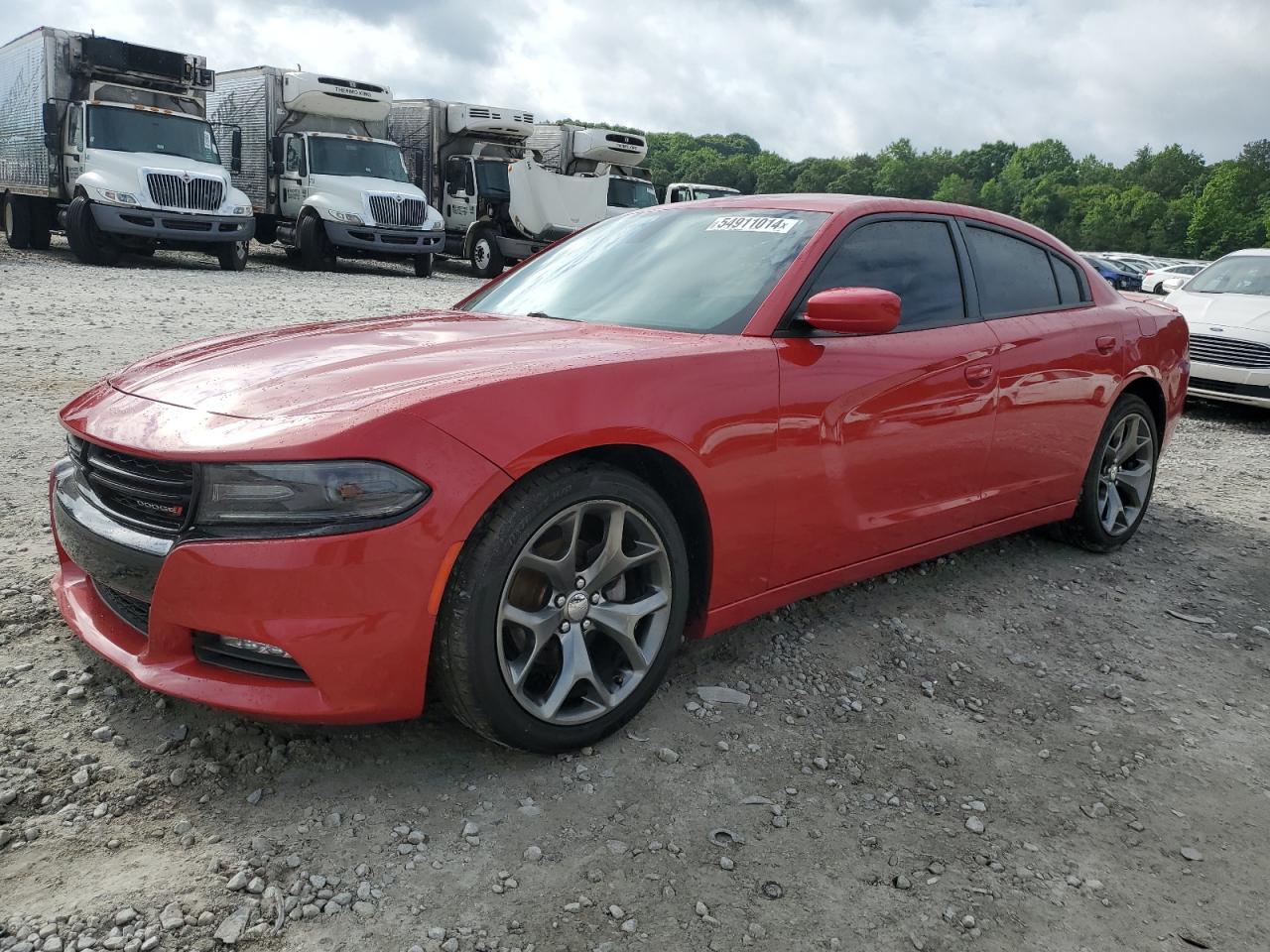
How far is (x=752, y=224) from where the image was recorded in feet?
11.7

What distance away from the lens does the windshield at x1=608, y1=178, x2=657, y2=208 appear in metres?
22.0

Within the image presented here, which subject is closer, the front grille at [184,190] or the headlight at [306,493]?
the headlight at [306,493]

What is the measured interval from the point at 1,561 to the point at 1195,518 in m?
5.57

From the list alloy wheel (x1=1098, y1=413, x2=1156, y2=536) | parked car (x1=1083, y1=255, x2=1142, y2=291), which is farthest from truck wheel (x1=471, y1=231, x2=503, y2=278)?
parked car (x1=1083, y1=255, x2=1142, y2=291)

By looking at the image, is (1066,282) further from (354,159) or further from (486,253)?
(486,253)

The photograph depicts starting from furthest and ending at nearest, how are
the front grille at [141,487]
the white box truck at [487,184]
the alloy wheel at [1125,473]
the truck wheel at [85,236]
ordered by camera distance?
1. the white box truck at [487,184]
2. the truck wheel at [85,236]
3. the alloy wheel at [1125,473]
4. the front grille at [141,487]

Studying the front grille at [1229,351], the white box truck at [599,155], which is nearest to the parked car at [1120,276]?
the white box truck at [599,155]

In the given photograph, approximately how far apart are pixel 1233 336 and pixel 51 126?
15.4m

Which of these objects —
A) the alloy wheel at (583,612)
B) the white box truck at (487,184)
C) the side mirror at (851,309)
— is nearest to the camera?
the alloy wheel at (583,612)

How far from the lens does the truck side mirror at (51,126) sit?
15.1m

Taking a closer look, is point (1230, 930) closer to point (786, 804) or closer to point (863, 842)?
point (863, 842)

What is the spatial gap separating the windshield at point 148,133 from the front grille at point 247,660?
15.4 meters

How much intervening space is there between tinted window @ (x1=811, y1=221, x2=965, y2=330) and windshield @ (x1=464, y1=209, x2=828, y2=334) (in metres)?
0.14

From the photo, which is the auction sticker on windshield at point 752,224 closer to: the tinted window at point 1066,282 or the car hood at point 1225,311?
the tinted window at point 1066,282
